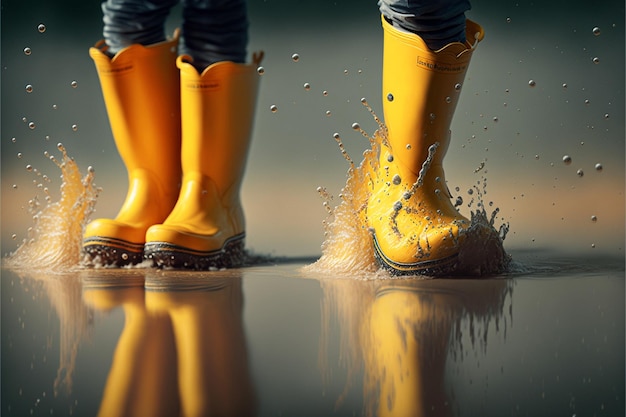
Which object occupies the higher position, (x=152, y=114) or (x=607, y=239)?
(x=152, y=114)

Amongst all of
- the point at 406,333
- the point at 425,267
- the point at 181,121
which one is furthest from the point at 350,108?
the point at 406,333

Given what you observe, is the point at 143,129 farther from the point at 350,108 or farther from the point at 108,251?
the point at 350,108

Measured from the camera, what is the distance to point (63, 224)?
167cm

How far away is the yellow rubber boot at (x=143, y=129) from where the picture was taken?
1.64 meters

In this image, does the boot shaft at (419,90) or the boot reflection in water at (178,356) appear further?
the boot shaft at (419,90)

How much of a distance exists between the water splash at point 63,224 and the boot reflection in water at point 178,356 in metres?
0.45

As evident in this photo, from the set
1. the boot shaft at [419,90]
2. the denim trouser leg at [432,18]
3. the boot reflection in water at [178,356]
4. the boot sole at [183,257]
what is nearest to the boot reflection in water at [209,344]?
the boot reflection in water at [178,356]

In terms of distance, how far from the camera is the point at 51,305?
3.79 ft

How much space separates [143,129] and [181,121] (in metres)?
0.08

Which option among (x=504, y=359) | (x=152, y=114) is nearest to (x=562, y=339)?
(x=504, y=359)

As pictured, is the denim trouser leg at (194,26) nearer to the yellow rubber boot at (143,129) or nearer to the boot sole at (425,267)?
the yellow rubber boot at (143,129)

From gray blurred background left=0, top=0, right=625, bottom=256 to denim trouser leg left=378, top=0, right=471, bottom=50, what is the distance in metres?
0.42

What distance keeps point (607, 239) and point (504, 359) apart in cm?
118

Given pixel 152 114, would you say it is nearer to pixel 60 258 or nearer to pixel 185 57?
pixel 185 57
